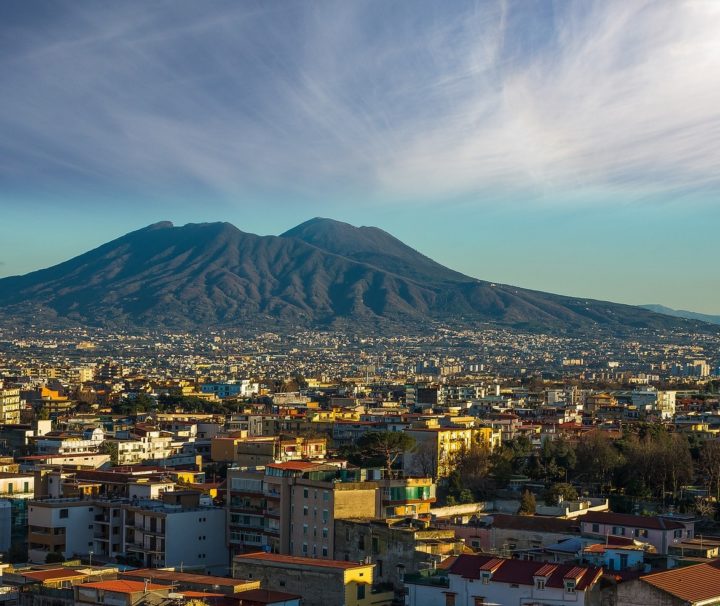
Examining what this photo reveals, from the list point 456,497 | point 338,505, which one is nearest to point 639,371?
point 456,497

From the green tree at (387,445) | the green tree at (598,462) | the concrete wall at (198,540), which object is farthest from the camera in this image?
the green tree at (387,445)

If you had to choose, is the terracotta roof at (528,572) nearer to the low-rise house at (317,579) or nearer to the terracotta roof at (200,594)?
the low-rise house at (317,579)

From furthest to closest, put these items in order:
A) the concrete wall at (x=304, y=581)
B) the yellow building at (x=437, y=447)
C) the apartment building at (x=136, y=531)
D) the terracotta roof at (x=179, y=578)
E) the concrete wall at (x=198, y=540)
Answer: the yellow building at (x=437, y=447)
the apartment building at (x=136, y=531)
the concrete wall at (x=198, y=540)
the concrete wall at (x=304, y=581)
the terracotta roof at (x=179, y=578)

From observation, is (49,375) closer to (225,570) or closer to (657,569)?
(225,570)

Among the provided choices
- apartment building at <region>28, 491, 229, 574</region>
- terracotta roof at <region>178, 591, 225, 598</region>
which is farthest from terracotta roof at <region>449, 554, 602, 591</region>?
apartment building at <region>28, 491, 229, 574</region>

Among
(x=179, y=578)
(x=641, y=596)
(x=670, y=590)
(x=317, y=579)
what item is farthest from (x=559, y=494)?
(x=670, y=590)

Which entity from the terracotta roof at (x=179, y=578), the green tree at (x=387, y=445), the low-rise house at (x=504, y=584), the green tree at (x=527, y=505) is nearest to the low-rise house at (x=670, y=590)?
the low-rise house at (x=504, y=584)

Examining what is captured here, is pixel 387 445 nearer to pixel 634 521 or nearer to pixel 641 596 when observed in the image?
pixel 634 521
